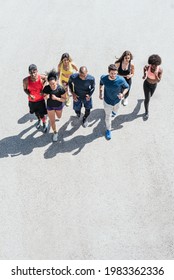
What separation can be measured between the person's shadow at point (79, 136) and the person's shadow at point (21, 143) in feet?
1.09

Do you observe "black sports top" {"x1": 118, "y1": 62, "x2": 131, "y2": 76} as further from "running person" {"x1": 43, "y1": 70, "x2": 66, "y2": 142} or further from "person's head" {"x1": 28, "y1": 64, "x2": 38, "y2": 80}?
"person's head" {"x1": 28, "y1": 64, "x2": 38, "y2": 80}

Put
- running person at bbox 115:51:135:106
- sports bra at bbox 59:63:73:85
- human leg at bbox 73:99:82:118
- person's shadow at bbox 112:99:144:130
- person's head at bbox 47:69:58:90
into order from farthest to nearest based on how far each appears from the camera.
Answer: person's shadow at bbox 112:99:144:130, sports bra at bbox 59:63:73:85, human leg at bbox 73:99:82:118, running person at bbox 115:51:135:106, person's head at bbox 47:69:58:90

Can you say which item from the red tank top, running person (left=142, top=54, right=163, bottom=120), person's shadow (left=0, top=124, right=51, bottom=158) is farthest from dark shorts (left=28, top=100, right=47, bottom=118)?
running person (left=142, top=54, right=163, bottom=120)

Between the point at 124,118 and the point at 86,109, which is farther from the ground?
the point at 86,109

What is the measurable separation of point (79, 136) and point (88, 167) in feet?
3.51

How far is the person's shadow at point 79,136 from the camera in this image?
7910mm

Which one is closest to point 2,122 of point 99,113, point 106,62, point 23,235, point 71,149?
point 71,149

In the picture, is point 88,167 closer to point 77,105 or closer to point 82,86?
point 77,105

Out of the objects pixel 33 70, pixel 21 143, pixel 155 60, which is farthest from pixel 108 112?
pixel 21 143

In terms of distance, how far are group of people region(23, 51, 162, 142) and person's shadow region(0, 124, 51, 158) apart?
1.24ft

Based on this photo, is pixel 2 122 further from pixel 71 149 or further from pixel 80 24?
pixel 80 24

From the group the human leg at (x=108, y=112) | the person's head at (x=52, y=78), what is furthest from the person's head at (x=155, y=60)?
the person's head at (x=52, y=78)

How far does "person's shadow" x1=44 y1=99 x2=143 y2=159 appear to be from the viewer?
791 centimetres

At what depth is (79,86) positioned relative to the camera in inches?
279
